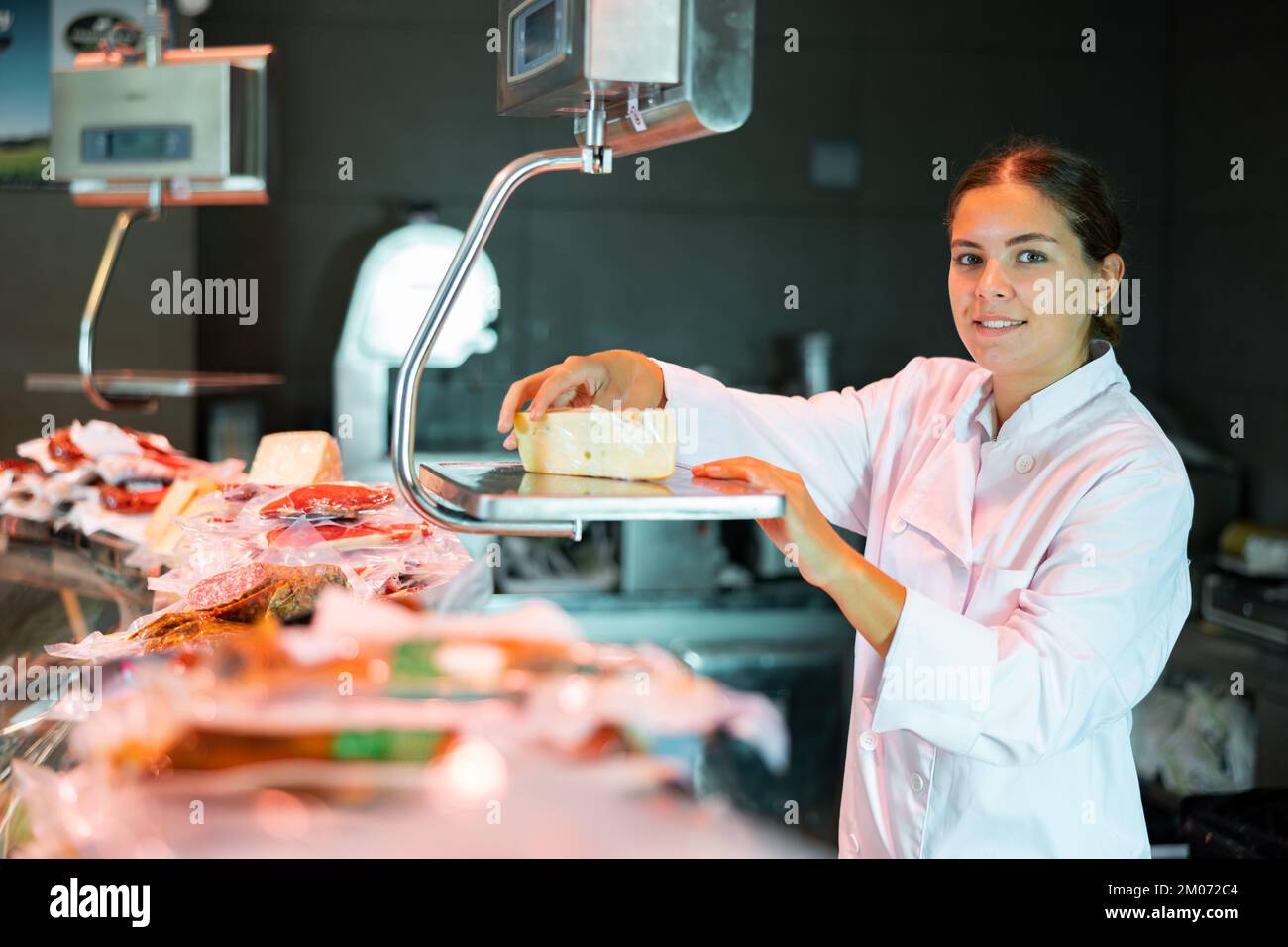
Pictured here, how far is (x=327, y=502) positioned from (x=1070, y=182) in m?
1.09

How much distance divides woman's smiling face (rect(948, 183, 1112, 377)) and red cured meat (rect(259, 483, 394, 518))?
0.86 m

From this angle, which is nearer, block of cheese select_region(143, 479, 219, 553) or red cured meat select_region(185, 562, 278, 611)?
red cured meat select_region(185, 562, 278, 611)

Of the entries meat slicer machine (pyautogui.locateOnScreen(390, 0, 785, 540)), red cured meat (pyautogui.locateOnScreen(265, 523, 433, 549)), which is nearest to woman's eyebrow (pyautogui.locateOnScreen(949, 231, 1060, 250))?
meat slicer machine (pyautogui.locateOnScreen(390, 0, 785, 540))

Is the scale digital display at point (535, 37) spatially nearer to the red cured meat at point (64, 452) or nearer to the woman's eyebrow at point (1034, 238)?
the woman's eyebrow at point (1034, 238)

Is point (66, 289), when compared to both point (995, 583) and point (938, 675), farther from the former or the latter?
point (938, 675)

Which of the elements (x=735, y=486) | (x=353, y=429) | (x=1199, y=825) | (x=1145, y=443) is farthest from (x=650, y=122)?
(x=353, y=429)

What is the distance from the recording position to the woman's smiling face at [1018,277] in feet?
5.27

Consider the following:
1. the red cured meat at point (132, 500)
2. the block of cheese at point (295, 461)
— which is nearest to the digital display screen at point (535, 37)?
the block of cheese at point (295, 461)

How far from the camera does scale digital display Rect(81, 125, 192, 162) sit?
2.60 metres

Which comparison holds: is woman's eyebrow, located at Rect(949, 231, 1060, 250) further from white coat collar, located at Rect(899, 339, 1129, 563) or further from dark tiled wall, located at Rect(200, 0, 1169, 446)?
dark tiled wall, located at Rect(200, 0, 1169, 446)

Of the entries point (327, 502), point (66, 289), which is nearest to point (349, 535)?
point (327, 502)

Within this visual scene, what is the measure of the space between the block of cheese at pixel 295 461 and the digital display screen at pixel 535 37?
958 millimetres
